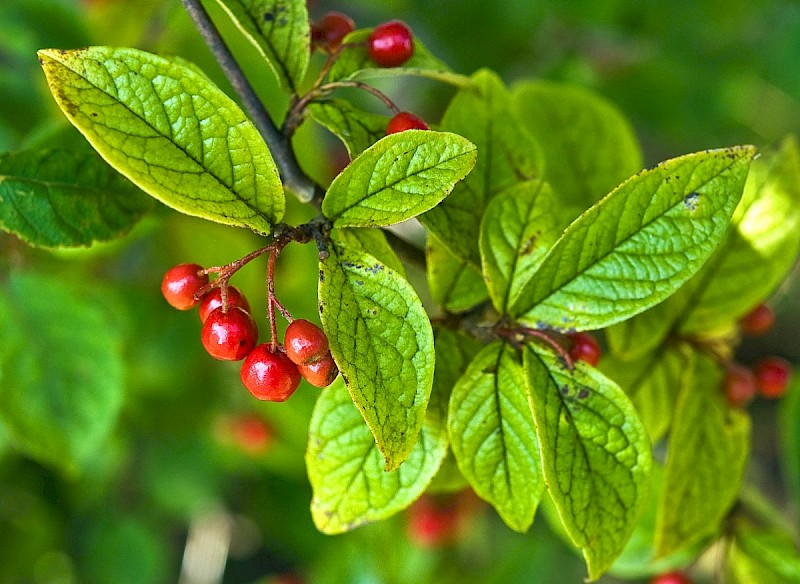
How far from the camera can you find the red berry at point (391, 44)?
944 millimetres

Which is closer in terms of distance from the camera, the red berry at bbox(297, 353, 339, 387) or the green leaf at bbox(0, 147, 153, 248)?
the red berry at bbox(297, 353, 339, 387)

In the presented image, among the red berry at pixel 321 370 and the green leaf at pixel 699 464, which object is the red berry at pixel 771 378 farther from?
the red berry at pixel 321 370

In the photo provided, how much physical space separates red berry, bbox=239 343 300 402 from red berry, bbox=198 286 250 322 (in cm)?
7

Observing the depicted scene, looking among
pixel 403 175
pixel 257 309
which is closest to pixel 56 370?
pixel 257 309

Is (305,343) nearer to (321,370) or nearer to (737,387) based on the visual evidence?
(321,370)

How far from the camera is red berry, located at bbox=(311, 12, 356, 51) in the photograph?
104cm

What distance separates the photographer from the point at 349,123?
911mm

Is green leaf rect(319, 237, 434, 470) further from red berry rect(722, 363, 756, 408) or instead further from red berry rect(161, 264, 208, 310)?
red berry rect(722, 363, 756, 408)

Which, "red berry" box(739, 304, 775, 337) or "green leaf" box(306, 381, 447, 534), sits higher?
"green leaf" box(306, 381, 447, 534)

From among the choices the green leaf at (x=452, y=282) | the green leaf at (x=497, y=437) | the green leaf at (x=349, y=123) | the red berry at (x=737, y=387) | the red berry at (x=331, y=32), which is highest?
the red berry at (x=331, y=32)

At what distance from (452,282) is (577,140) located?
1.57ft

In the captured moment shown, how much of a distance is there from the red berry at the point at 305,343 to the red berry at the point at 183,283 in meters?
0.14

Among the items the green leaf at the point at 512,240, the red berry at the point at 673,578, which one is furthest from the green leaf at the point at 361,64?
the red berry at the point at 673,578

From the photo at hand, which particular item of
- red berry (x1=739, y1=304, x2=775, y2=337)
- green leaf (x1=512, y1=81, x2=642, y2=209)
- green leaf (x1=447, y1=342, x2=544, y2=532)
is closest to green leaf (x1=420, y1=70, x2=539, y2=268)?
green leaf (x1=447, y1=342, x2=544, y2=532)
